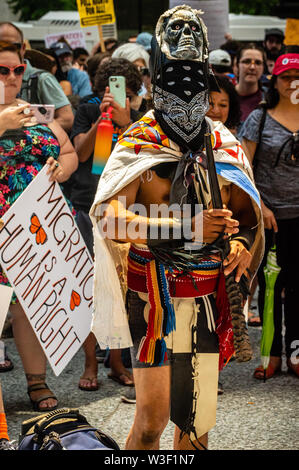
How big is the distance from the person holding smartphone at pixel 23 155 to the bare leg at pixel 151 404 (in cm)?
157

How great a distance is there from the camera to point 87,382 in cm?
524

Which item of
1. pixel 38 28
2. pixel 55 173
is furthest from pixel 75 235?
pixel 38 28

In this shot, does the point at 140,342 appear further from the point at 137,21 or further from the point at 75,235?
the point at 137,21

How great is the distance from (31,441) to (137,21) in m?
15.4

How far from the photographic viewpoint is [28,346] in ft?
16.2

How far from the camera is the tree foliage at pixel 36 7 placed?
102ft

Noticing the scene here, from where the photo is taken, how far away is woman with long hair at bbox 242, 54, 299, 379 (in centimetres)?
530

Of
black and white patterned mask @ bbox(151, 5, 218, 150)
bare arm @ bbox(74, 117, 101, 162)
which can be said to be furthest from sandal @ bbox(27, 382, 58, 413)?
black and white patterned mask @ bbox(151, 5, 218, 150)

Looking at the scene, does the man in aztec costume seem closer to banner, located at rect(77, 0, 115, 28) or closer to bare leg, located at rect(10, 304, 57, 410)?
bare leg, located at rect(10, 304, 57, 410)

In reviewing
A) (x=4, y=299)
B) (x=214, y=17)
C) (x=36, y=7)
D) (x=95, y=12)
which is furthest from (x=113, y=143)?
(x=36, y=7)

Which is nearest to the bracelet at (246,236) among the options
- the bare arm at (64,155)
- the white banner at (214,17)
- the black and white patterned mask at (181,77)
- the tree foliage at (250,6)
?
the black and white patterned mask at (181,77)

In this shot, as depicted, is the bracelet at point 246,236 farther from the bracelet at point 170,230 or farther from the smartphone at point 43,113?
the smartphone at point 43,113

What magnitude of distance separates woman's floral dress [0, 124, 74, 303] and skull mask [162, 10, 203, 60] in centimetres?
155

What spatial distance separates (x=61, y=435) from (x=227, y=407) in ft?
7.00
